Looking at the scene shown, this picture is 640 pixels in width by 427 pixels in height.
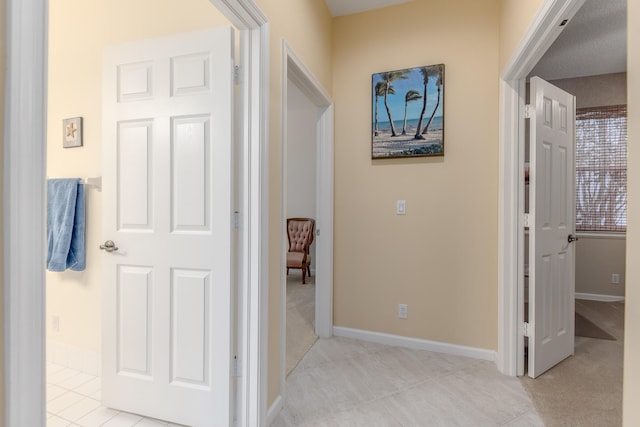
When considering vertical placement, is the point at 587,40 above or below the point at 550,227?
above

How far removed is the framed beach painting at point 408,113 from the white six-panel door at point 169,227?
1456 mm

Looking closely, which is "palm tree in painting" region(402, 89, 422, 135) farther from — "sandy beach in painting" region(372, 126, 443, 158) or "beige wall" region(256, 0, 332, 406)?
"beige wall" region(256, 0, 332, 406)

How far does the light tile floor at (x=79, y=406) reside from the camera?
1.65 m

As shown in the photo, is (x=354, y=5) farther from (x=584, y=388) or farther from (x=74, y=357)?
(x=74, y=357)

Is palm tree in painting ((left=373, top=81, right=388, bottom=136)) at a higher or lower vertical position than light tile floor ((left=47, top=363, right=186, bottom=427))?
higher

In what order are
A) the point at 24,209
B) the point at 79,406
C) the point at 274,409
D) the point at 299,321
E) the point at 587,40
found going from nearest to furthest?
the point at 24,209, the point at 274,409, the point at 79,406, the point at 587,40, the point at 299,321

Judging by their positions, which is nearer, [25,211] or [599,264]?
[25,211]

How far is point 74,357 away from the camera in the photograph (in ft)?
7.04

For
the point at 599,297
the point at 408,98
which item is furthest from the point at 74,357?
the point at 599,297

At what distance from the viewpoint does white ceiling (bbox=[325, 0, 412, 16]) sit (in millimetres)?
2518

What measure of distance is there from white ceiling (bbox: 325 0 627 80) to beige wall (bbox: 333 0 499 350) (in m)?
0.18

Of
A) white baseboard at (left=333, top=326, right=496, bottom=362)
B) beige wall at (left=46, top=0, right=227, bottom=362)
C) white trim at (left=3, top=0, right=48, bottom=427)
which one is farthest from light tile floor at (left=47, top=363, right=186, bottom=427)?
white baseboard at (left=333, top=326, right=496, bottom=362)

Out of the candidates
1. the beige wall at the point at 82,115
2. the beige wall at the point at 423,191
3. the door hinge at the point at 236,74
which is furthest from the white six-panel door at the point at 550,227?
the beige wall at the point at 82,115

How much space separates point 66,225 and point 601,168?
215 inches
